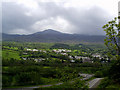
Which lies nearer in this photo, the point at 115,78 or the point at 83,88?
the point at 83,88

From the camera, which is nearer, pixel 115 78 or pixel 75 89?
pixel 75 89

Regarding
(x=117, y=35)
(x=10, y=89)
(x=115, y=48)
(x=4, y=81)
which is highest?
(x=117, y=35)

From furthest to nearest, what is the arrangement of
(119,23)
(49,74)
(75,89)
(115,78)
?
(49,74)
(115,78)
(75,89)
(119,23)

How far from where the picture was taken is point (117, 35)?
13.0 ft

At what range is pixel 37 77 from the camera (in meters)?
41.7

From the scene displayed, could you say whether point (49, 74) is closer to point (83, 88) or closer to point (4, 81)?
point (4, 81)

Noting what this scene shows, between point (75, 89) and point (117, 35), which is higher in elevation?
point (117, 35)

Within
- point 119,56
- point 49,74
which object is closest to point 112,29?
A: point 119,56

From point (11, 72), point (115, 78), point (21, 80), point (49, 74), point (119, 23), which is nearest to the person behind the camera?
point (119, 23)

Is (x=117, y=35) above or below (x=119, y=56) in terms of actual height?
above

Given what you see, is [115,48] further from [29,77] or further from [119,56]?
[29,77]

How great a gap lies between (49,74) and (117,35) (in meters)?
44.1

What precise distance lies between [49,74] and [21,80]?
38.7 feet

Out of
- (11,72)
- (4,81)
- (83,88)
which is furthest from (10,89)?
(83,88)
